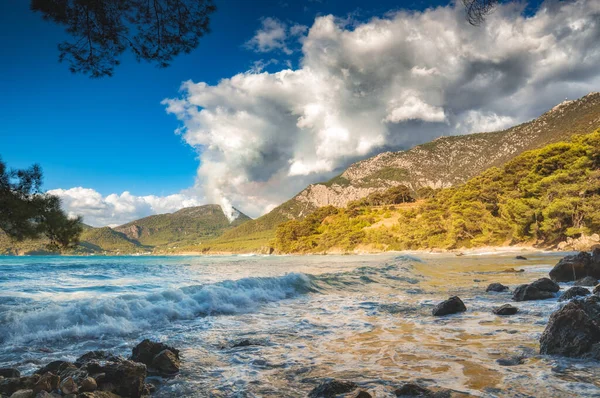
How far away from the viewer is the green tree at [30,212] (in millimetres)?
6574

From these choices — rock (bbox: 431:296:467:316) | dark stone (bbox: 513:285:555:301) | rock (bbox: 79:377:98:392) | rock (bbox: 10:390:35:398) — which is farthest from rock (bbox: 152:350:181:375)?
dark stone (bbox: 513:285:555:301)

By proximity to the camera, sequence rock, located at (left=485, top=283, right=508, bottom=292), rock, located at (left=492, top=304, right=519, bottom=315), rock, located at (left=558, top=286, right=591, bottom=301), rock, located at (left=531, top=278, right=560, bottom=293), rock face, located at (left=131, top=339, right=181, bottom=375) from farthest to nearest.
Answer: rock, located at (left=485, top=283, right=508, bottom=292), rock, located at (left=531, top=278, right=560, bottom=293), rock, located at (left=558, top=286, right=591, bottom=301), rock, located at (left=492, top=304, right=519, bottom=315), rock face, located at (left=131, top=339, right=181, bottom=375)

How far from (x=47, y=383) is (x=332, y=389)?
3423 mm

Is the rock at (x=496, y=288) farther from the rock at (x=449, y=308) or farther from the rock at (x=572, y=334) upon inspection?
the rock at (x=572, y=334)

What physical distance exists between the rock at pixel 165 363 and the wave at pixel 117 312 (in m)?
3.18

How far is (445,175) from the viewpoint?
598 ft

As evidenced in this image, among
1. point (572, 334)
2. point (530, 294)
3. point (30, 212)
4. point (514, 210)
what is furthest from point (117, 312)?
point (514, 210)

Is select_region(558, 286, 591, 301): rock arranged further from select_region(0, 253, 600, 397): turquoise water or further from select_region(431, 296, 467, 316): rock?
select_region(431, 296, 467, 316): rock

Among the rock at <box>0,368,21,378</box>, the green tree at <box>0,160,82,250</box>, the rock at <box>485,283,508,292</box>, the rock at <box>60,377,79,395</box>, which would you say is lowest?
the rock at <box>485,283,508,292</box>

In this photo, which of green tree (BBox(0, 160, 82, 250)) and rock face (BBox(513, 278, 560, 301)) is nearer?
green tree (BBox(0, 160, 82, 250))

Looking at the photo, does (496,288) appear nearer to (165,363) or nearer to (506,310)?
(506,310)

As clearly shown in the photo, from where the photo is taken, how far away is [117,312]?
8.60 metres

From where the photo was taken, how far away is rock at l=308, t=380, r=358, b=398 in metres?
3.86

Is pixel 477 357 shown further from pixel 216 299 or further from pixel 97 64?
pixel 97 64
